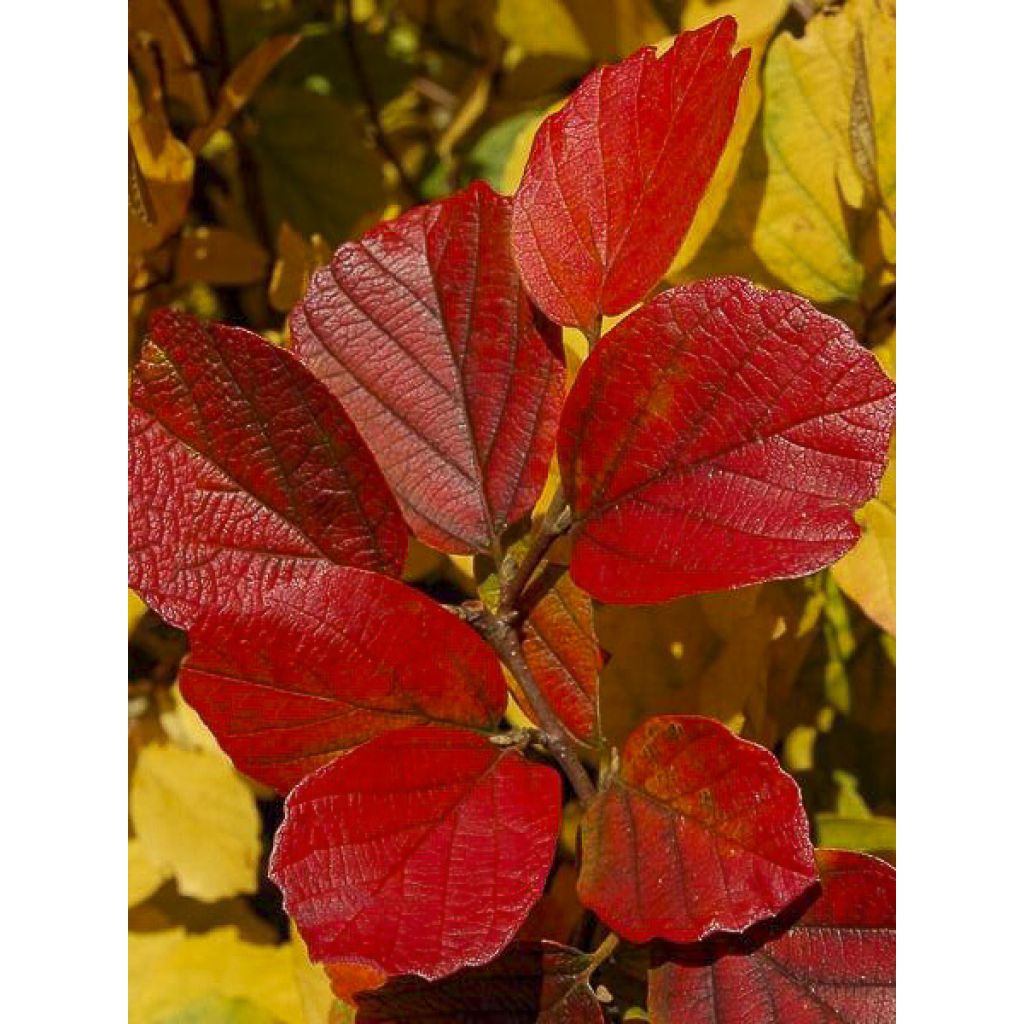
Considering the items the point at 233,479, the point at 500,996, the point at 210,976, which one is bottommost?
the point at 210,976

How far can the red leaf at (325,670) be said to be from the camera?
0.28 metres

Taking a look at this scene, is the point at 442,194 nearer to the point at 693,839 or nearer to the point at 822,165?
the point at 822,165

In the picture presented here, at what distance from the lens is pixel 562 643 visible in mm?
332

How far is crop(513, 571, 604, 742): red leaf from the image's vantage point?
1.08ft

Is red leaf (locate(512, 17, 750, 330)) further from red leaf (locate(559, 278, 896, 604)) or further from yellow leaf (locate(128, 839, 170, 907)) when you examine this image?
yellow leaf (locate(128, 839, 170, 907))

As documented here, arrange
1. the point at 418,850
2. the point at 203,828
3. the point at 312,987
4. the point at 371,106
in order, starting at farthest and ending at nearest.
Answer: the point at 371,106 → the point at 203,828 → the point at 312,987 → the point at 418,850

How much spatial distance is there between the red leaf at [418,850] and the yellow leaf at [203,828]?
25cm

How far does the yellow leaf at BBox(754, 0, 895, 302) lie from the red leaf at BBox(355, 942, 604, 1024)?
0.24m

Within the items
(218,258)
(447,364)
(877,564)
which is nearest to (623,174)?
(447,364)

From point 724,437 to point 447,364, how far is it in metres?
0.07

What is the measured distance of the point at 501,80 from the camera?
66 centimetres

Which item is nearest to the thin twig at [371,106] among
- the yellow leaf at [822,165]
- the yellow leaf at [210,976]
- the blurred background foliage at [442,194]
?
the blurred background foliage at [442,194]

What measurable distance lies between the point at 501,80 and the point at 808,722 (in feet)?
1.12

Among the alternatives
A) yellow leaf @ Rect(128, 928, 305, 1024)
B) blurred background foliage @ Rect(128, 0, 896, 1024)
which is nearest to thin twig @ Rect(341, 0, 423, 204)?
blurred background foliage @ Rect(128, 0, 896, 1024)
